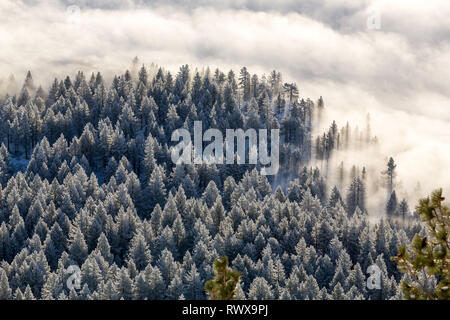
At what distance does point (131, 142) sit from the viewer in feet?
474

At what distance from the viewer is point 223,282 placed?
13.8 metres

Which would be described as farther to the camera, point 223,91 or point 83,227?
point 223,91

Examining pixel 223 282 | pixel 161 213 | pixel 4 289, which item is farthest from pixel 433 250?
pixel 161 213

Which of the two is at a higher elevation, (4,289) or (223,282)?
(223,282)

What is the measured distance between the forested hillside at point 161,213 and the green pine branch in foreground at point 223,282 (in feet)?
114

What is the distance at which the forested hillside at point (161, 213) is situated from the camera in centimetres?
7662

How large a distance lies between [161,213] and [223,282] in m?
88.5

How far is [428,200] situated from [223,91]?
184724 millimetres

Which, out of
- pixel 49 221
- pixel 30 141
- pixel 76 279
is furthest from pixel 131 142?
pixel 76 279

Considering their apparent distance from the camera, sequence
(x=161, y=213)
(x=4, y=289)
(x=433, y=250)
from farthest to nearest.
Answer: (x=161, y=213) → (x=4, y=289) → (x=433, y=250)

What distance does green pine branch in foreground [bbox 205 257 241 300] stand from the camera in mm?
13586

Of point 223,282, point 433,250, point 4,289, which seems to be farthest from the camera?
point 4,289

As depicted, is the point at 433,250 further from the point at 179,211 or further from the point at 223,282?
the point at 179,211
